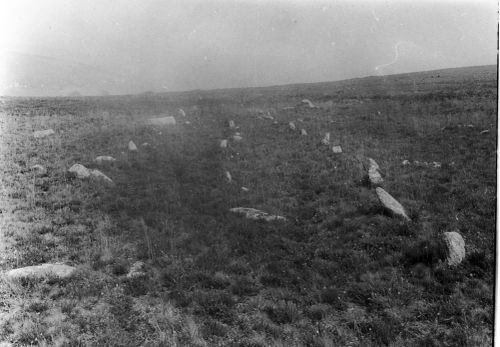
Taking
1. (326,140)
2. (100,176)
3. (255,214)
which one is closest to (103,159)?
(100,176)

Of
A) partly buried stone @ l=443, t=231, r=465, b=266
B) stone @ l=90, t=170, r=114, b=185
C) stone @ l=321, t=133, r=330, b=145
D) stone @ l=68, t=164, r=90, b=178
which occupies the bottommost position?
partly buried stone @ l=443, t=231, r=465, b=266

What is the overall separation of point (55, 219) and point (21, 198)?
2845 mm

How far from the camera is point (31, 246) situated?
9.93 m

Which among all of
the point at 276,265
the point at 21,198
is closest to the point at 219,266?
the point at 276,265

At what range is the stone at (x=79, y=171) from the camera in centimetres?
1581

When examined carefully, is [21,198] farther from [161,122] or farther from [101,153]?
[161,122]

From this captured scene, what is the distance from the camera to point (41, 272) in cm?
856

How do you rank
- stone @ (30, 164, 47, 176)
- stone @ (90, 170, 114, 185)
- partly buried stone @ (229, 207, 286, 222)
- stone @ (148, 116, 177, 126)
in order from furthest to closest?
stone @ (148, 116, 177, 126) < stone @ (30, 164, 47, 176) < stone @ (90, 170, 114, 185) < partly buried stone @ (229, 207, 286, 222)

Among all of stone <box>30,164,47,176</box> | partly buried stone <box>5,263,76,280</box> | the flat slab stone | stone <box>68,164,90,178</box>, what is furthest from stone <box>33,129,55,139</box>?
partly buried stone <box>5,263,76,280</box>

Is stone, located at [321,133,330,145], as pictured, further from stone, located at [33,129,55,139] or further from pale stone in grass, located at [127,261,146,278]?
stone, located at [33,129,55,139]

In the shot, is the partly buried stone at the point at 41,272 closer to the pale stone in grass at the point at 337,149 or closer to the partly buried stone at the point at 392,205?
the partly buried stone at the point at 392,205

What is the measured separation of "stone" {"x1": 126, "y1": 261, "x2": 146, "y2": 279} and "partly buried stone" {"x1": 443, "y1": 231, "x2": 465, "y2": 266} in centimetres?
794

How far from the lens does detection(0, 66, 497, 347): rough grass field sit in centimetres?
693

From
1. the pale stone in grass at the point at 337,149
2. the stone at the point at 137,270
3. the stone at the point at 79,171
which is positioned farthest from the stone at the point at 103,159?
the pale stone in grass at the point at 337,149
